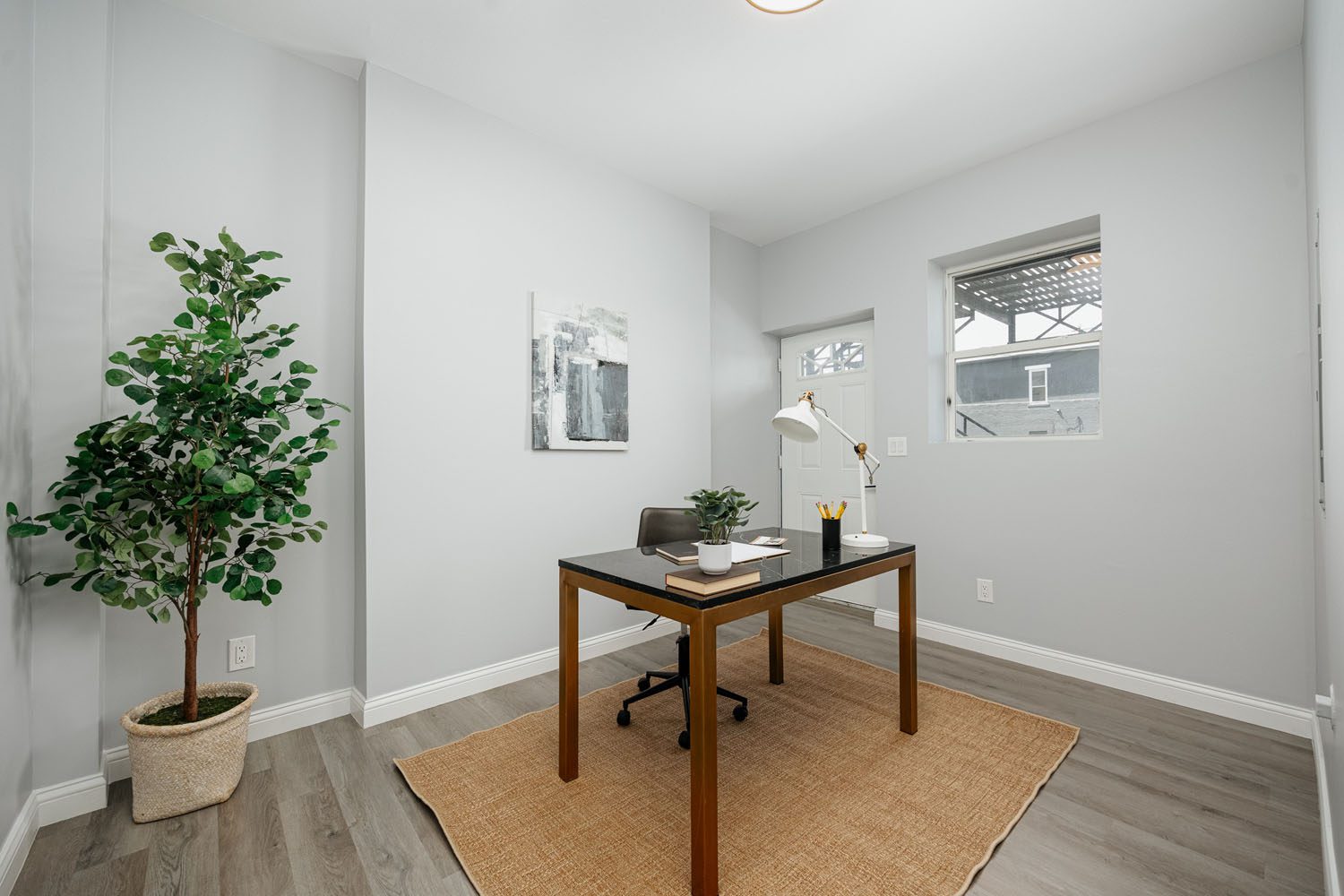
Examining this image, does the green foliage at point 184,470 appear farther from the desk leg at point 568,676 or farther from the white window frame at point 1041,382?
the white window frame at point 1041,382

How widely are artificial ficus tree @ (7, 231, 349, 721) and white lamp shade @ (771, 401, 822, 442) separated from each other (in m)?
1.62

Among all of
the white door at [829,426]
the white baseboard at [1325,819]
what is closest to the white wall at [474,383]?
the white door at [829,426]

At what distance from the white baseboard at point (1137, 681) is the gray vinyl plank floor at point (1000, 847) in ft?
0.20

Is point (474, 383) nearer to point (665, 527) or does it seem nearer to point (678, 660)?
point (665, 527)

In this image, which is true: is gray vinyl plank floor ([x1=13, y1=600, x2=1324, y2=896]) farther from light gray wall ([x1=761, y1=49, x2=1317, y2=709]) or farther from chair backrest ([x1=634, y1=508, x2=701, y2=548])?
chair backrest ([x1=634, y1=508, x2=701, y2=548])

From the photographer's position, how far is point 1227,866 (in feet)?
4.97

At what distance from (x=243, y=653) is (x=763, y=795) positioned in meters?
2.06

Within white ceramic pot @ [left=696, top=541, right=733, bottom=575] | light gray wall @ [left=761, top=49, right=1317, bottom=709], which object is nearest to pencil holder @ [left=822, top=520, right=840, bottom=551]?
white ceramic pot @ [left=696, top=541, right=733, bottom=575]

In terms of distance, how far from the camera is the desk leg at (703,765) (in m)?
1.40

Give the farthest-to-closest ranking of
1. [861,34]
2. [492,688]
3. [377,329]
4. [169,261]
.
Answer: [492,688], [377,329], [861,34], [169,261]

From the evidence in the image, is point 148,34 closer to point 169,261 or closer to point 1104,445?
point 169,261

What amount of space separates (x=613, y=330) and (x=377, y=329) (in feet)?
4.24

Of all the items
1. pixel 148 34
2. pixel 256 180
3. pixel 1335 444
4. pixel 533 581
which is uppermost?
pixel 148 34

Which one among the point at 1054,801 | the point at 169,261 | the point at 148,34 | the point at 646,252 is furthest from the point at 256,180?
the point at 1054,801
